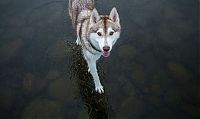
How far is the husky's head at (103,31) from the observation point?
Answer: 2350 millimetres

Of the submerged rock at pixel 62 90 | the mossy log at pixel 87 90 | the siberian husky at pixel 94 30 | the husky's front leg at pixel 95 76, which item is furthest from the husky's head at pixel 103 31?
the submerged rock at pixel 62 90

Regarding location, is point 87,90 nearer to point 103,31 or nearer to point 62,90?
point 62,90

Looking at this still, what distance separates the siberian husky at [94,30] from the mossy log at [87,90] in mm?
51

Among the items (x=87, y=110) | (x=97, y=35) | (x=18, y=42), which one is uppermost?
(x=97, y=35)

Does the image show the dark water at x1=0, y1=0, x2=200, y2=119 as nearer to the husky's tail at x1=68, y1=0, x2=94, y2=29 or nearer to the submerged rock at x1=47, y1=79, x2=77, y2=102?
→ the submerged rock at x1=47, y1=79, x2=77, y2=102

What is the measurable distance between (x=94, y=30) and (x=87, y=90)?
0.64 meters

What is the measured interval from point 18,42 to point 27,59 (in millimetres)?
217

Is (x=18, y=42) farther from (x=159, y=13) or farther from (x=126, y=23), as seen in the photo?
(x=159, y=13)

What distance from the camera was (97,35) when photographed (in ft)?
7.82

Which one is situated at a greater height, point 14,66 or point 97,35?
point 97,35

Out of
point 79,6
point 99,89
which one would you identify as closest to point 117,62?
point 99,89

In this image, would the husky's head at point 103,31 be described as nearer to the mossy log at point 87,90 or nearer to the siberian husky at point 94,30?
the siberian husky at point 94,30

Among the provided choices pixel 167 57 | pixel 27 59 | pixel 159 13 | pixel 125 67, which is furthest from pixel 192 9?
pixel 27 59

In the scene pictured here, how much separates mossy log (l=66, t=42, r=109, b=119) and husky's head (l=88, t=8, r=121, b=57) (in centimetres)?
46
